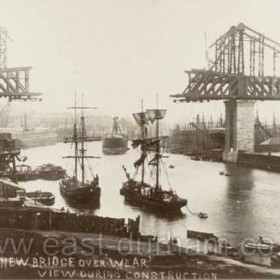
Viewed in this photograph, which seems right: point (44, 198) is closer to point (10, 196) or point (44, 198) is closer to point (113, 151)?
point (10, 196)

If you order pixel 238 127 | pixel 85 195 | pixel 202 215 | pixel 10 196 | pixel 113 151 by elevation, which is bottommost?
pixel 202 215

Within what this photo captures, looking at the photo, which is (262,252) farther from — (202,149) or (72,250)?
(202,149)

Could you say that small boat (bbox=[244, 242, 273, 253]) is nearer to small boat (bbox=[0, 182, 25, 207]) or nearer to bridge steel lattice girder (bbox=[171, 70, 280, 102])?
small boat (bbox=[0, 182, 25, 207])

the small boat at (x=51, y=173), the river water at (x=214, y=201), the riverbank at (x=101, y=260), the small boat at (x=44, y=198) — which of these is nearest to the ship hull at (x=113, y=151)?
the river water at (x=214, y=201)

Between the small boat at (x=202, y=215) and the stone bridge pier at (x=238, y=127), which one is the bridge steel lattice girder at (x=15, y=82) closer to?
the small boat at (x=202, y=215)

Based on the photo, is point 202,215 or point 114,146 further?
point 114,146

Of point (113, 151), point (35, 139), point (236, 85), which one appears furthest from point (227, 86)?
point (35, 139)

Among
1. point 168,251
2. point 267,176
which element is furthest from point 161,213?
point 267,176
